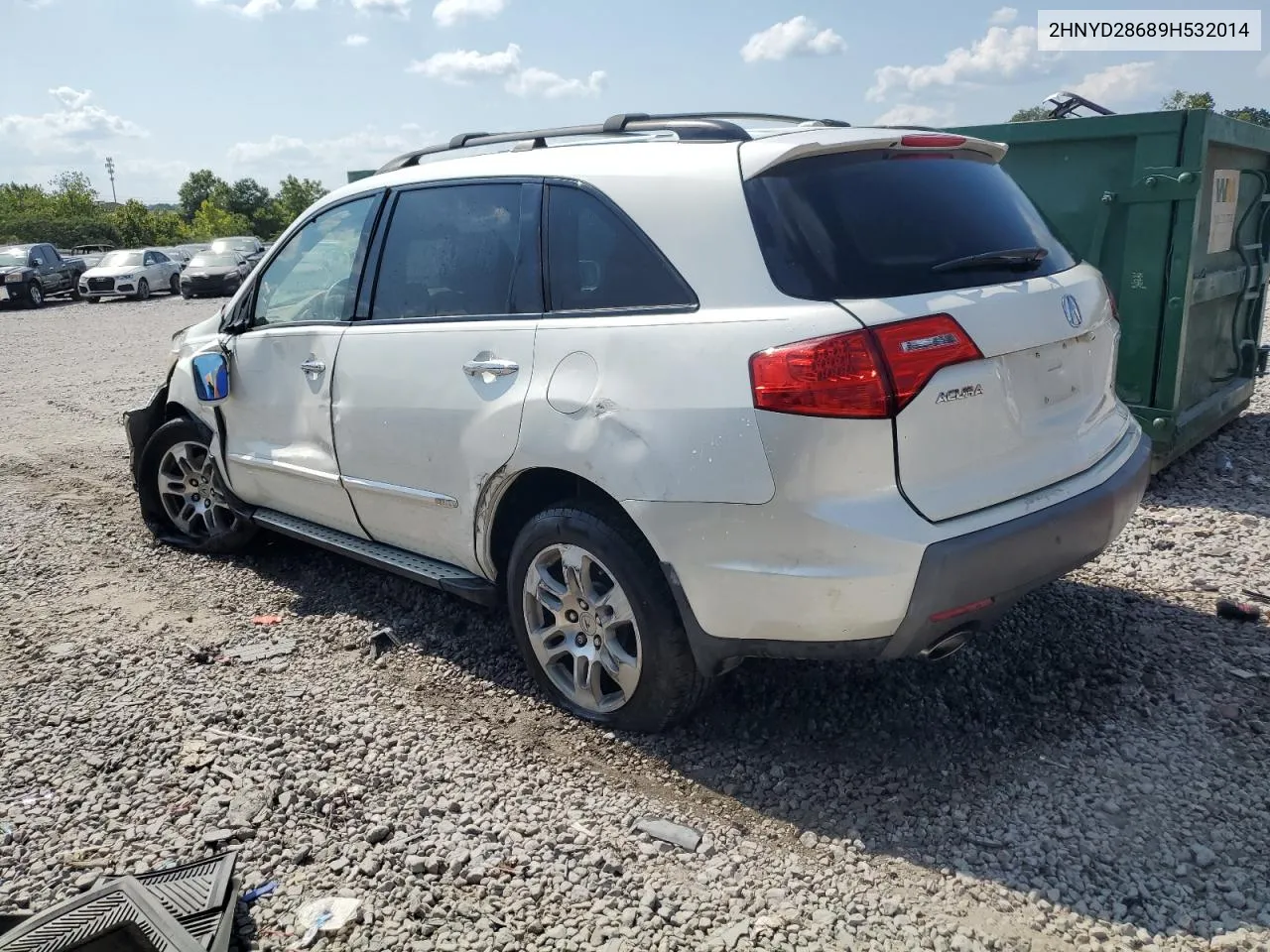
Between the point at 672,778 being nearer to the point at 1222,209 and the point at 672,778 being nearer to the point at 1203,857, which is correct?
the point at 1203,857

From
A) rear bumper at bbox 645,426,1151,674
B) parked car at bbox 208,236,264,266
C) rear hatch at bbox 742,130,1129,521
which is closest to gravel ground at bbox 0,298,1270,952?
rear bumper at bbox 645,426,1151,674

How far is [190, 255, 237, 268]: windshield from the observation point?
2827cm

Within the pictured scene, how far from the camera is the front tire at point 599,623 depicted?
10.3ft

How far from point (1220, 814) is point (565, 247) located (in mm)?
2575

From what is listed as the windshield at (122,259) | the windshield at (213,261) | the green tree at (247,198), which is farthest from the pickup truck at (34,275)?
the green tree at (247,198)

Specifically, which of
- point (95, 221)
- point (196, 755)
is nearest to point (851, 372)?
point (196, 755)

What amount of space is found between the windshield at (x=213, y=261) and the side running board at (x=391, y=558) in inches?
1023

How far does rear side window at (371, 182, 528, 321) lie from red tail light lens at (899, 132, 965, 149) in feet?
4.23

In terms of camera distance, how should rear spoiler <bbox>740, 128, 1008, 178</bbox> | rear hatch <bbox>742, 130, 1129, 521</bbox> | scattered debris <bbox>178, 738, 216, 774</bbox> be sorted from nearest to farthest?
rear hatch <bbox>742, 130, 1129, 521</bbox> < rear spoiler <bbox>740, 128, 1008, 178</bbox> < scattered debris <bbox>178, 738, 216, 774</bbox>

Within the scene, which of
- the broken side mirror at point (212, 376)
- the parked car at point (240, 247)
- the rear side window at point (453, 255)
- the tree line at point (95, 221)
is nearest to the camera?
the rear side window at point (453, 255)

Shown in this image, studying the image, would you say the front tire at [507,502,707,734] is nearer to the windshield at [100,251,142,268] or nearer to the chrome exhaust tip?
the chrome exhaust tip

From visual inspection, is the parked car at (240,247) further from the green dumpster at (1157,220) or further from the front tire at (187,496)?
the green dumpster at (1157,220)

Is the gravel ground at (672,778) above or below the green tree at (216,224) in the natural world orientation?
below

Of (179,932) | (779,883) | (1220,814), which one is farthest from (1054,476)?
(179,932)
